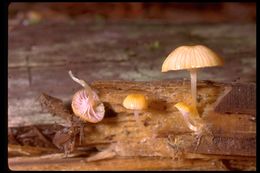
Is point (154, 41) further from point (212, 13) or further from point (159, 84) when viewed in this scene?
point (212, 13)

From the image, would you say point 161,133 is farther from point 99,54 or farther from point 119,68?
point 99,54

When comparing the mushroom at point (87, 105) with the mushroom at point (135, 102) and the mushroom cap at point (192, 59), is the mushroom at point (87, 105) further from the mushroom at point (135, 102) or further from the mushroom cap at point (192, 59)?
the mushroom cap at point (192, 59)

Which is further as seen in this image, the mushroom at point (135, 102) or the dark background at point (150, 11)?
the dark background at point (150, 11)

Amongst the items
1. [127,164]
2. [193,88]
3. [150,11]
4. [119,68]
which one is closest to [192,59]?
[193,88]

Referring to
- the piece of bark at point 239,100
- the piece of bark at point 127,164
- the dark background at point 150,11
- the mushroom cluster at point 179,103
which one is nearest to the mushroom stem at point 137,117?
the mushroom cluster at point 179,103

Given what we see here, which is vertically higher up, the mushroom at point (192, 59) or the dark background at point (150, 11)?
the dark background at point (150, 11)

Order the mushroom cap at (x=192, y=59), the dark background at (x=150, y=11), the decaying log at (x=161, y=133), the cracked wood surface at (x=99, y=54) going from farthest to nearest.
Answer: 1. the dark background at (x=150, y=11)
2. the cracked wood surface at (x=99, y=54)
3. the decaying log at (x=161, y=133)
4. the mushroom cap at (x=192, y=59)

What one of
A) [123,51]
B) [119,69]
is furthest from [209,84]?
[123,51]
